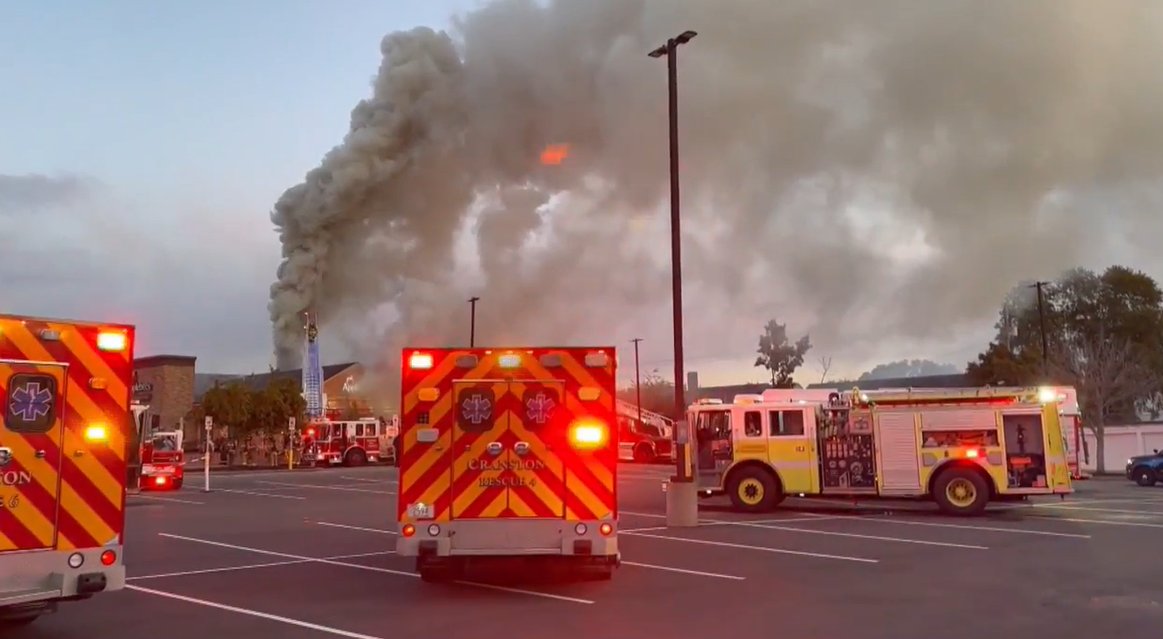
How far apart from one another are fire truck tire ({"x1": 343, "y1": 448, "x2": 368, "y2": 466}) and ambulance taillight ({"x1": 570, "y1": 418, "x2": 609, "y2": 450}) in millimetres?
35313

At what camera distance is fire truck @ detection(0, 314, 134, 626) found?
262 inches

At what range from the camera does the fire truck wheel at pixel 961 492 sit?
1731cm

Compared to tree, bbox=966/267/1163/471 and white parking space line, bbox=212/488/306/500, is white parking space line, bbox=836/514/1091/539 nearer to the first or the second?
white parking space line, bbox=212/488/306/500

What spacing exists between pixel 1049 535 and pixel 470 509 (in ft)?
32.3

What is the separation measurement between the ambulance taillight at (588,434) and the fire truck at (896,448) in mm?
9944

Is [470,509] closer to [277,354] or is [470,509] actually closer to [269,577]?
[269,577]

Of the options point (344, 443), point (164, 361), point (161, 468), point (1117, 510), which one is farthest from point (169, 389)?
point (1117, 510)

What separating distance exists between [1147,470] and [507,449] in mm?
25618

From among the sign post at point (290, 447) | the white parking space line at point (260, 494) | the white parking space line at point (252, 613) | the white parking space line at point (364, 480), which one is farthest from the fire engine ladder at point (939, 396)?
the sign post at point (290, 447)

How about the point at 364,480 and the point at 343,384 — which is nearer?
the point at 364,480

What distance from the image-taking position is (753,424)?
18.8m

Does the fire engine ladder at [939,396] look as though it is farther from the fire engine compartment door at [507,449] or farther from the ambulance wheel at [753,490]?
the fire engine compartment door at [507,449]

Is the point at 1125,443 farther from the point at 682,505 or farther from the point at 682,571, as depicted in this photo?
the point at 682,571

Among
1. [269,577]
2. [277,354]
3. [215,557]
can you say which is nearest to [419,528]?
[269,577]
